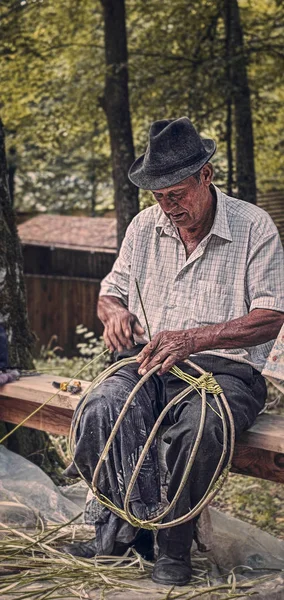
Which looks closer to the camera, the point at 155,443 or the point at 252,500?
the point at 155,443

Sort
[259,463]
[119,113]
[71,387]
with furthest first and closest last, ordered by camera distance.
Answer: [119,113] < [71,387] < [259,463]

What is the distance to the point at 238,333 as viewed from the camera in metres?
3.80

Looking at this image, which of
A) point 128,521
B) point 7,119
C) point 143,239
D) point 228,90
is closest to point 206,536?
point 128,521

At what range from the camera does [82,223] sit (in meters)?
16.2

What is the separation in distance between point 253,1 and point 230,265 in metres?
8.19

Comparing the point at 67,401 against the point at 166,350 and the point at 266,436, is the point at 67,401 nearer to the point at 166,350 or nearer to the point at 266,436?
the point at 166,350

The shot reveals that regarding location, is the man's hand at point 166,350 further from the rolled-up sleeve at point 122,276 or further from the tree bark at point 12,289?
the tree bark at point 12,289

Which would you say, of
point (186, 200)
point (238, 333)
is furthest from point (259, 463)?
→ point (186, 200)

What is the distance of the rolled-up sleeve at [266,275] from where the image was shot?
3842 mm

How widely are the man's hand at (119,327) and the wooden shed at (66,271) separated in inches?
393

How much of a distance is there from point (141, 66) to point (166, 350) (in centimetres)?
689

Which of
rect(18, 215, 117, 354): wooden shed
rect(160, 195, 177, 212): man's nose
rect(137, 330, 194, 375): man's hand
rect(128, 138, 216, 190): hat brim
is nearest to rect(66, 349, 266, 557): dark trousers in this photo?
rect(137, 330, 194, 375): man's hand

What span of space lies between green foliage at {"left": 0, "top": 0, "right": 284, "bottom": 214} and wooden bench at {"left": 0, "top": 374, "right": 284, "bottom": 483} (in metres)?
5.53

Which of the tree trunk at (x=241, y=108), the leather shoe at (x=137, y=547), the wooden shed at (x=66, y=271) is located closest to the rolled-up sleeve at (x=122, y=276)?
the leather shoe at (x=137, y=547)
